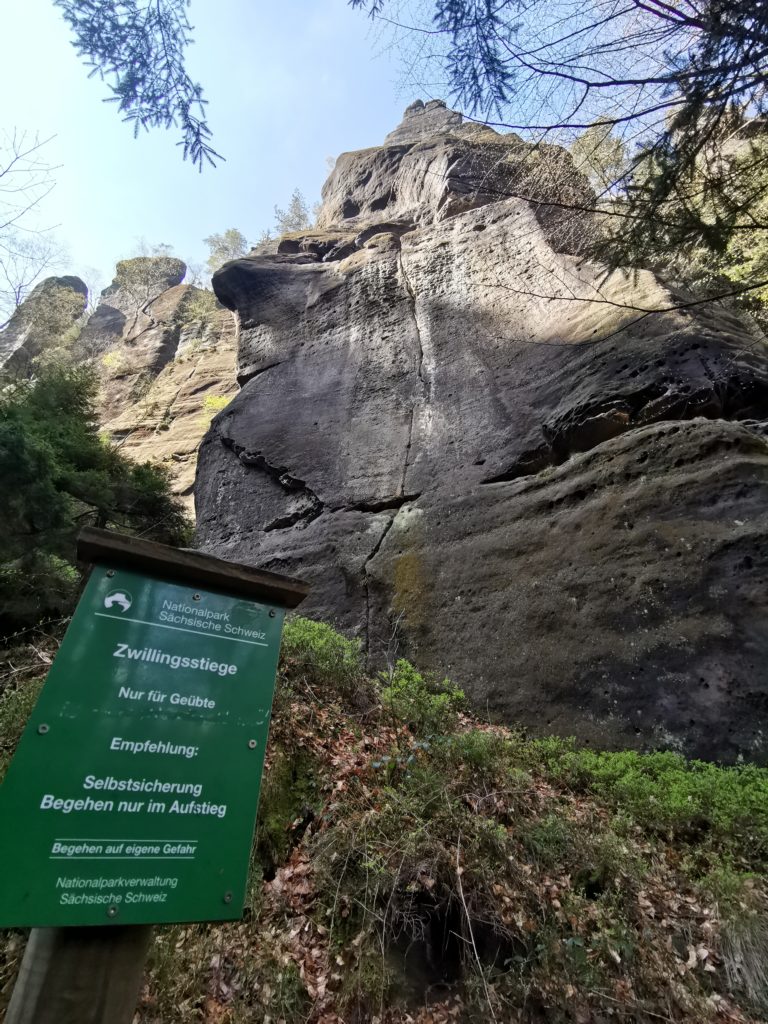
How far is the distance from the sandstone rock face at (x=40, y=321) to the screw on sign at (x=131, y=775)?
95.1ft

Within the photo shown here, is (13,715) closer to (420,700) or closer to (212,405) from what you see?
(420,700)

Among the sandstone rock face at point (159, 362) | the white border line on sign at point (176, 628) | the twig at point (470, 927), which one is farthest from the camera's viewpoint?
the sandstone rock face at point (159, 362)

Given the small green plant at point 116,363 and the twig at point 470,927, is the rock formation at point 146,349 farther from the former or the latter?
the twig at point 470,927

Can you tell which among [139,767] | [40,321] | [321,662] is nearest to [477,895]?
[139,767]

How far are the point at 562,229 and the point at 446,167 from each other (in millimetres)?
5241

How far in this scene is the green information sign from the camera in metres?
1.81

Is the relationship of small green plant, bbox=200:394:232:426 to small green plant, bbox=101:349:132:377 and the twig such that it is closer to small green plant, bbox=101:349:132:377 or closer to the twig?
small green plant, bbox=101:349:132:377

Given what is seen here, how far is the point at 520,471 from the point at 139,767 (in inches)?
266

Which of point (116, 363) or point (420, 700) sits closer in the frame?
point (420, 700)

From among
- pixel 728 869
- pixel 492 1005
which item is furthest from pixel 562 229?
pixel 492 1005

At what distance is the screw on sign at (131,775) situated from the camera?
1775 mm

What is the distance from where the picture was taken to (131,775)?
6.70 feet

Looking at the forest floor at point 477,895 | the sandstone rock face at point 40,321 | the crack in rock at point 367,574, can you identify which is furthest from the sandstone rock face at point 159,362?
the forest floor at point 477,895

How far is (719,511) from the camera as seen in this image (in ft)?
19.7
